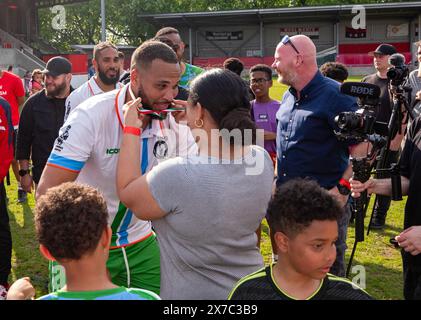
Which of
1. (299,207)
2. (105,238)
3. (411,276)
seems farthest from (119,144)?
(411,276)

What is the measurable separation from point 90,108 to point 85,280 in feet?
4.26

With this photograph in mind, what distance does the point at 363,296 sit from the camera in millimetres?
2189

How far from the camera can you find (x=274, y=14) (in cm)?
4231

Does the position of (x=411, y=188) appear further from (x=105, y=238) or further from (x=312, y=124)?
(x=105, y=238)

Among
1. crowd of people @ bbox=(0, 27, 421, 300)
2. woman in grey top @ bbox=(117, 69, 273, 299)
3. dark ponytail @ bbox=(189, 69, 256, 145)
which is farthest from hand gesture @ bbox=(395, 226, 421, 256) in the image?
dark ponytail @ bbox=(189, 69, 256, 145)

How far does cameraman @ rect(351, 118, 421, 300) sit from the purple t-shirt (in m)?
2.93

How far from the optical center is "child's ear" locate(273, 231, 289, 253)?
7.71 feet

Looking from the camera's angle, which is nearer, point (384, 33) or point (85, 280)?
point (85, 280)

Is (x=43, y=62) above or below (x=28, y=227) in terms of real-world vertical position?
above

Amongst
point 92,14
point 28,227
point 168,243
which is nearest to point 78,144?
point 168,243

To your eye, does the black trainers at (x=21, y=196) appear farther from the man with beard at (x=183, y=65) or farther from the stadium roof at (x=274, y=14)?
the stadium roof at (x=274, y=14)

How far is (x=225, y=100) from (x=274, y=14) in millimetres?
41698

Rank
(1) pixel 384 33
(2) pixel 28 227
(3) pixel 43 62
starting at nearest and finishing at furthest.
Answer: (2) pixel 28 227, (3) pixel 43 62, (1) pixel 384 33
